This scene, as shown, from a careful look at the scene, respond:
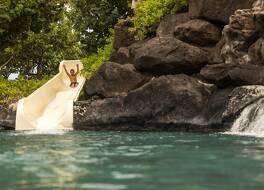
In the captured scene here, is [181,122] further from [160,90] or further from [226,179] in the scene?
[226,179]

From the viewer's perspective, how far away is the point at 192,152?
9.51 m

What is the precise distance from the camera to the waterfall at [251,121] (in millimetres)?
15156

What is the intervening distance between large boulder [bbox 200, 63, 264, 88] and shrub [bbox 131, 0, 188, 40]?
6.52m

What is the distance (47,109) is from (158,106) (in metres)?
7.59

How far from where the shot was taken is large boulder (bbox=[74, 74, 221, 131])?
17250 millimetres

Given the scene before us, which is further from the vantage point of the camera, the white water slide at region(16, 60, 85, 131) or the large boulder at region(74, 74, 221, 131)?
the white water slide at region(16, 60, 85, 131)

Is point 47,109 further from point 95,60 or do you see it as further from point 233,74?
point 233,74

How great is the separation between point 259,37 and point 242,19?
90 cm

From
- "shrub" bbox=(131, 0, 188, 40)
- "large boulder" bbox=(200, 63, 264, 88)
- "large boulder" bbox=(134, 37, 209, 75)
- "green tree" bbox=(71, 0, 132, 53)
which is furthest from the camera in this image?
"green tree" bbox=(71, 0, 132, 53)

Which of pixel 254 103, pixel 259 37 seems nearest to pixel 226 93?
pixel 254 103

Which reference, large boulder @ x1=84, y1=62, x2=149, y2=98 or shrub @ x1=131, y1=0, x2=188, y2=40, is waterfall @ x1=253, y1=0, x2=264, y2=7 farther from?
large boulder @ x1=84, y1=62, x2=149, y2=98

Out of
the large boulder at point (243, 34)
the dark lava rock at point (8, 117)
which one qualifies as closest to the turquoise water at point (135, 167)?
the large boulder at point (243, 34)

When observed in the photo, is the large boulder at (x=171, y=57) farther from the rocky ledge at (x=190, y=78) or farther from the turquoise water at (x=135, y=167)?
the turquoise water at (x=135, y=167)

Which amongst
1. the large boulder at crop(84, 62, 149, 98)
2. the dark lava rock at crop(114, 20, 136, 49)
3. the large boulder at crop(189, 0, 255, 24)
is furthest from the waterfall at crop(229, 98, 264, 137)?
the dark lava rock at crop(114, 20, 136, 49)
